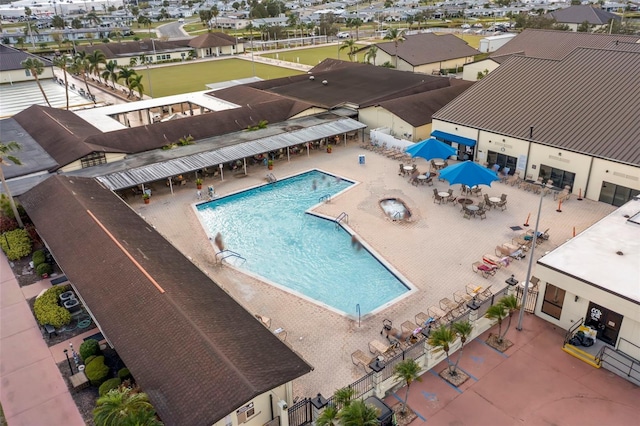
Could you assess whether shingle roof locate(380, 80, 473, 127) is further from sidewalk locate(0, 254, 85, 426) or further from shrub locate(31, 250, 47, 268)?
sidewalk locate(0, 254, 85, 426)

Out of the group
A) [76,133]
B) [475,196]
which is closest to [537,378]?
[475,196]

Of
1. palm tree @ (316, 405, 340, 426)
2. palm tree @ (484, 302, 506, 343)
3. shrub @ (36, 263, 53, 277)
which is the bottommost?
shrub @ (36, 263, 53, 277)

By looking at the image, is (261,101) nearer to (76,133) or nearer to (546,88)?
(76,133)

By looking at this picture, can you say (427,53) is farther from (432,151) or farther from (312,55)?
(432,151)

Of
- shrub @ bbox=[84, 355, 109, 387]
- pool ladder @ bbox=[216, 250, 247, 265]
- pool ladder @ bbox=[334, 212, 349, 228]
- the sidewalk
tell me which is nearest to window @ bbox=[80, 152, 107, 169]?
the sidewalk

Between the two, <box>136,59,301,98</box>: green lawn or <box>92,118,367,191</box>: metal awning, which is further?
<box>136,59,301,98</box>: green lawn

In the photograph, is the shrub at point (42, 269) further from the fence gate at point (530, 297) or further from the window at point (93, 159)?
the fence gate at point (530, 297)
